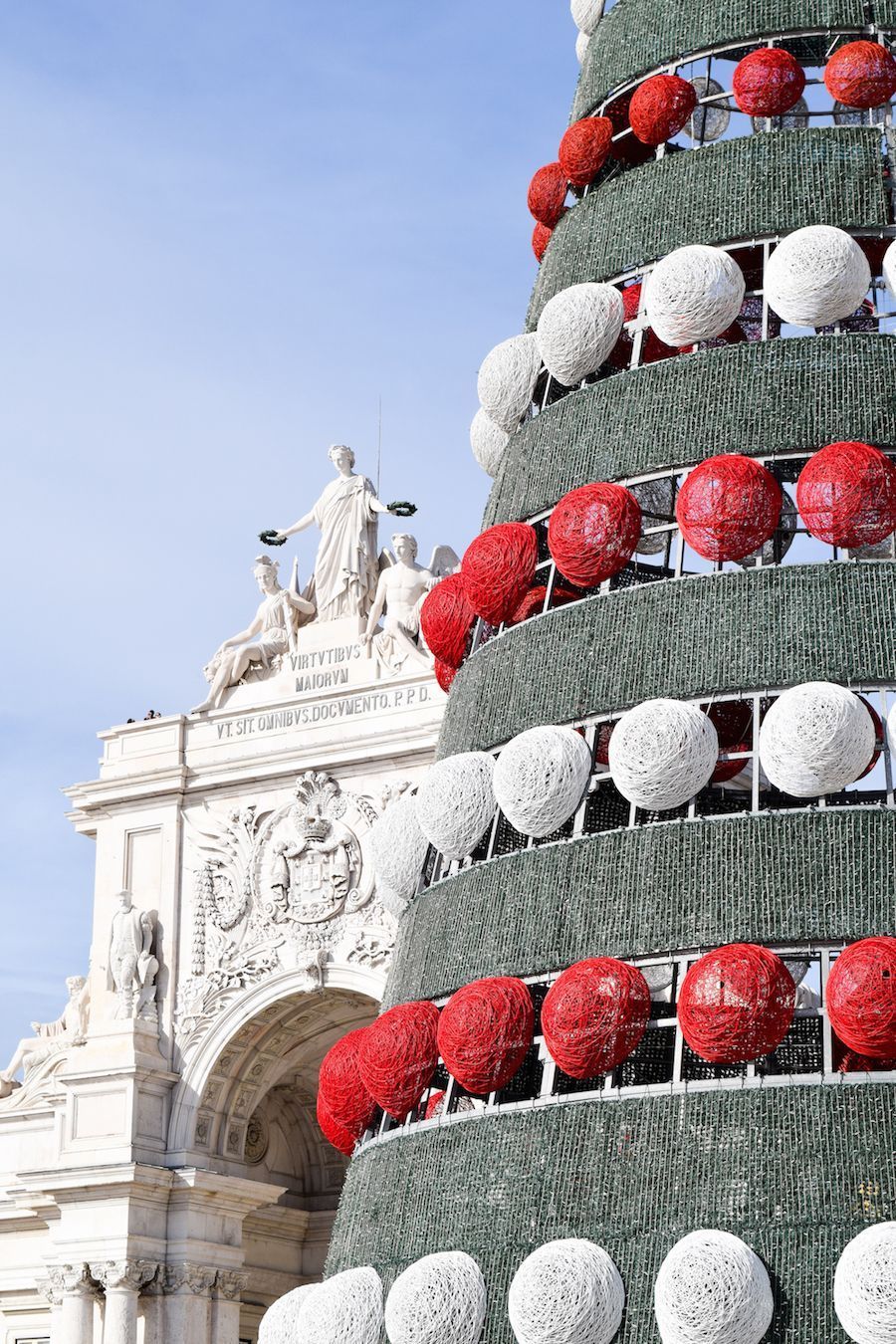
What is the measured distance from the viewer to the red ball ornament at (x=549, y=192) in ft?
60.1

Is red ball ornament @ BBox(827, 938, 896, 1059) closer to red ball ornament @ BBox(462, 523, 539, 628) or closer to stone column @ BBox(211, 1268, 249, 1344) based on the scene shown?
red ball ornament @ BBox(462, 523, 539, 628)

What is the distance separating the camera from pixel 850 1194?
12.9 metres

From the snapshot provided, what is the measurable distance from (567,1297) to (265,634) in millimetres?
23885

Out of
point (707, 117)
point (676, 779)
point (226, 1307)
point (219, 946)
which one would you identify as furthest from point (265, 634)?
point (676, 779)

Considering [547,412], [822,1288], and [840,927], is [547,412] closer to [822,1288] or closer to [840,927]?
[840,927]

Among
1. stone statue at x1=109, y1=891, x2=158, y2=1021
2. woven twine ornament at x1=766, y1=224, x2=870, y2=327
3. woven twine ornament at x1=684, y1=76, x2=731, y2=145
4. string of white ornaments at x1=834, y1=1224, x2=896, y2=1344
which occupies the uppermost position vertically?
woven twine ornament at x1=684, y1=76, x2=731, y2=145

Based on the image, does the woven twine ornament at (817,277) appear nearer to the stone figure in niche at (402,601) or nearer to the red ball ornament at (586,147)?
the red ball ornament at (586,147)

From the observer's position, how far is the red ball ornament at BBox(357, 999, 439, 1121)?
14891 mm

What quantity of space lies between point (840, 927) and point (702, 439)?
3.77 meters

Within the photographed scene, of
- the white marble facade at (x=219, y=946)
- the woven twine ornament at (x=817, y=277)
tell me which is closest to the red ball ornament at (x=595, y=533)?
the woven twine ornament at (x=817, y=277)

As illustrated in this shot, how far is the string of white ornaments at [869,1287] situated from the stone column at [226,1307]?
2341 cm

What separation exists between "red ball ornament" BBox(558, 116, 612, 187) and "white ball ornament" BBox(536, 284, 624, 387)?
158cm

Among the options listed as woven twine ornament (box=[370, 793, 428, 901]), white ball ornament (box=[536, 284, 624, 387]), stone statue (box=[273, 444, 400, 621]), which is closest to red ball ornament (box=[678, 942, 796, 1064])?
woven twine ornament (box=[370, 793, 428, 901])

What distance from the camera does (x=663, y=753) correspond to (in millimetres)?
14055
